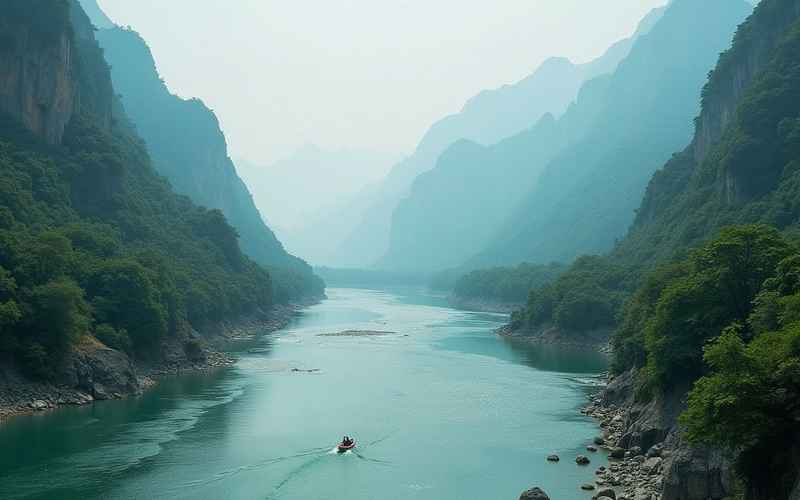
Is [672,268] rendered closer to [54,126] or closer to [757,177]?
[757,177]

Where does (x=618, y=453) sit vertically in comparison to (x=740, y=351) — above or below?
below

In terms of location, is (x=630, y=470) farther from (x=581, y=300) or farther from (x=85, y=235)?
(x=581, y=300)

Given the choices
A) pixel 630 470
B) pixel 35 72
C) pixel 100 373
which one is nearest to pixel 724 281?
pixel 630 470

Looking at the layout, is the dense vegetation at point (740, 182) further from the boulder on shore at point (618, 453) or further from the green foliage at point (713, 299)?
the boulder on shore at point (618, 453)

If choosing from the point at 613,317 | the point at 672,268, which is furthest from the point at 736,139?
the point at 672,268

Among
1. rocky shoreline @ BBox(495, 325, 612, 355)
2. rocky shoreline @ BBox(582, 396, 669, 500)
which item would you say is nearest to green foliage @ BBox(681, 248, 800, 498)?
rocky shoreline @ BBox(582, 396, 669, 500)

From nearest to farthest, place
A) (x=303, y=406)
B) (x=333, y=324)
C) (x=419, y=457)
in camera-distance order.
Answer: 1. (x=419, y=457)
2. (x=303, y=406)
3. (x=333, y=324)

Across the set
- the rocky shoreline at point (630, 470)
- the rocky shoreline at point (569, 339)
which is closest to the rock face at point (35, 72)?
the rocky shoreline at point (569, 339)
